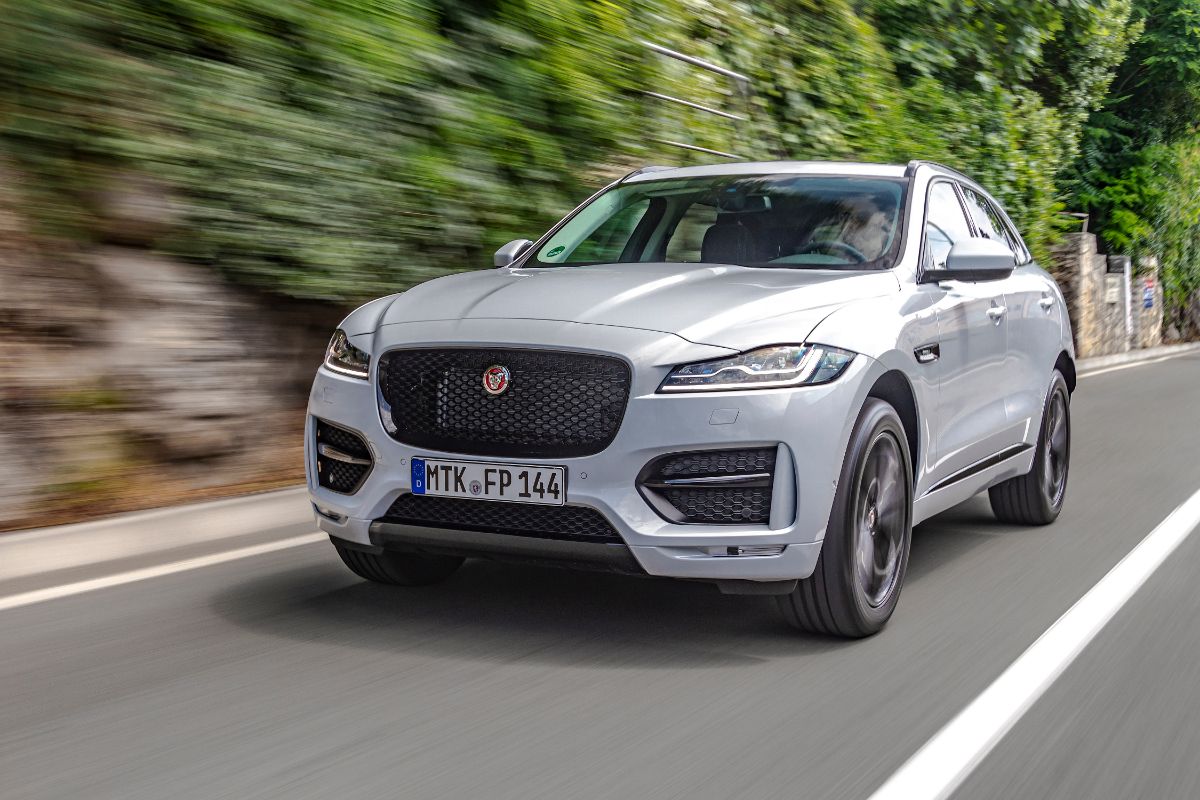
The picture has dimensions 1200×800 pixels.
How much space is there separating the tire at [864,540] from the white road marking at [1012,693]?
19.8 inches

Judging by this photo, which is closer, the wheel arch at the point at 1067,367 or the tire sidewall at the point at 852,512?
the tire sidewall at the point at 852,512

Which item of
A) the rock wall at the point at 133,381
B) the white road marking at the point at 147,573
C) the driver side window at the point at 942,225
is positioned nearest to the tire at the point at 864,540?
the driver side window at the point at 942,225

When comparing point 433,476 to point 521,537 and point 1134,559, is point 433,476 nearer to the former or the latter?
point 521,537

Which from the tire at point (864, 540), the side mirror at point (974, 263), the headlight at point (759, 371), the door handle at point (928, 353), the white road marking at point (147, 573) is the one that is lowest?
the white road marking at point (147, 573)

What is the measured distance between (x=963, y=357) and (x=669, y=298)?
60.7 inches

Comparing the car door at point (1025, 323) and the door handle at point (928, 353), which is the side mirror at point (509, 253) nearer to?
the door handle at point (928, 353)

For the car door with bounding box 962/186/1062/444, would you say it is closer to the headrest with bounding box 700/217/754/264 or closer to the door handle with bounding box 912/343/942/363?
the door handle with bounding box 912/343/942/363

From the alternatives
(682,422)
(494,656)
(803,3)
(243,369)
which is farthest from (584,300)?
(803,3)

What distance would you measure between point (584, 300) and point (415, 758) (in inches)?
68.3

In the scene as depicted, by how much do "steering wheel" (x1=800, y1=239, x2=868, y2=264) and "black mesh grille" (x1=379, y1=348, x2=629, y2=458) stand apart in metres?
1.45

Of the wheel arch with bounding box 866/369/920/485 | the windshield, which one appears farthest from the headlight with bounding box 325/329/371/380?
the wheel arch with bounding box 866/369/920/485

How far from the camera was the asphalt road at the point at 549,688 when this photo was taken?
3498 mm

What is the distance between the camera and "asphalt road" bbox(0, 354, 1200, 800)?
350 centimetres

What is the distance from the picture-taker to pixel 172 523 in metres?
6.32
